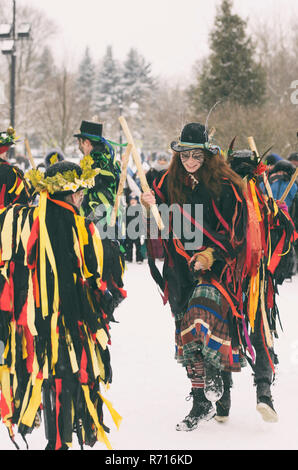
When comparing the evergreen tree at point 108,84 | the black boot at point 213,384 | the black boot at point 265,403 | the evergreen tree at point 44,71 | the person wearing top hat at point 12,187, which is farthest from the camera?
the evergreen tree at point 108,84

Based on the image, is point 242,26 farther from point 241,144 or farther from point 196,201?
point 196,201

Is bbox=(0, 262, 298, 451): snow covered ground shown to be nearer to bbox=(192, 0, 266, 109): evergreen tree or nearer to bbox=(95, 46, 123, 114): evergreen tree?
bbox=(192, 0, 266, 109): evergreen tree

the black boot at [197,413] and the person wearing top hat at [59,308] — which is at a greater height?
the person wearing top hat at [59,308]

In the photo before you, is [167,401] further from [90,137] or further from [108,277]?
[90,137]

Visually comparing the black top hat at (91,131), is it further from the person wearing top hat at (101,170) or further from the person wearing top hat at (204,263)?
the person wearing top hat at (204,263)

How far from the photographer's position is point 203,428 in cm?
459

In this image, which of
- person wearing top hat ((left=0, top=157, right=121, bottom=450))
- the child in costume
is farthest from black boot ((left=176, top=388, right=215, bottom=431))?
person wearing top hat ((left=0, top=157, right=121, bottom=450))

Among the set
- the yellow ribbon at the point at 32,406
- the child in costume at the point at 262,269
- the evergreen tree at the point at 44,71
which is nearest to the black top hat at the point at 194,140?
the child in costume at the point at 262,269

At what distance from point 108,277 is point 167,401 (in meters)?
1.34

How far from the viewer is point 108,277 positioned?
165 inches

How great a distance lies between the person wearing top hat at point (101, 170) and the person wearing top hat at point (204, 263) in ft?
3.83

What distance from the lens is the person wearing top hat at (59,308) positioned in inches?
146

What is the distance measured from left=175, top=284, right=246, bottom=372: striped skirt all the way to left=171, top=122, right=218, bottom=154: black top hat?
33.7 inches
